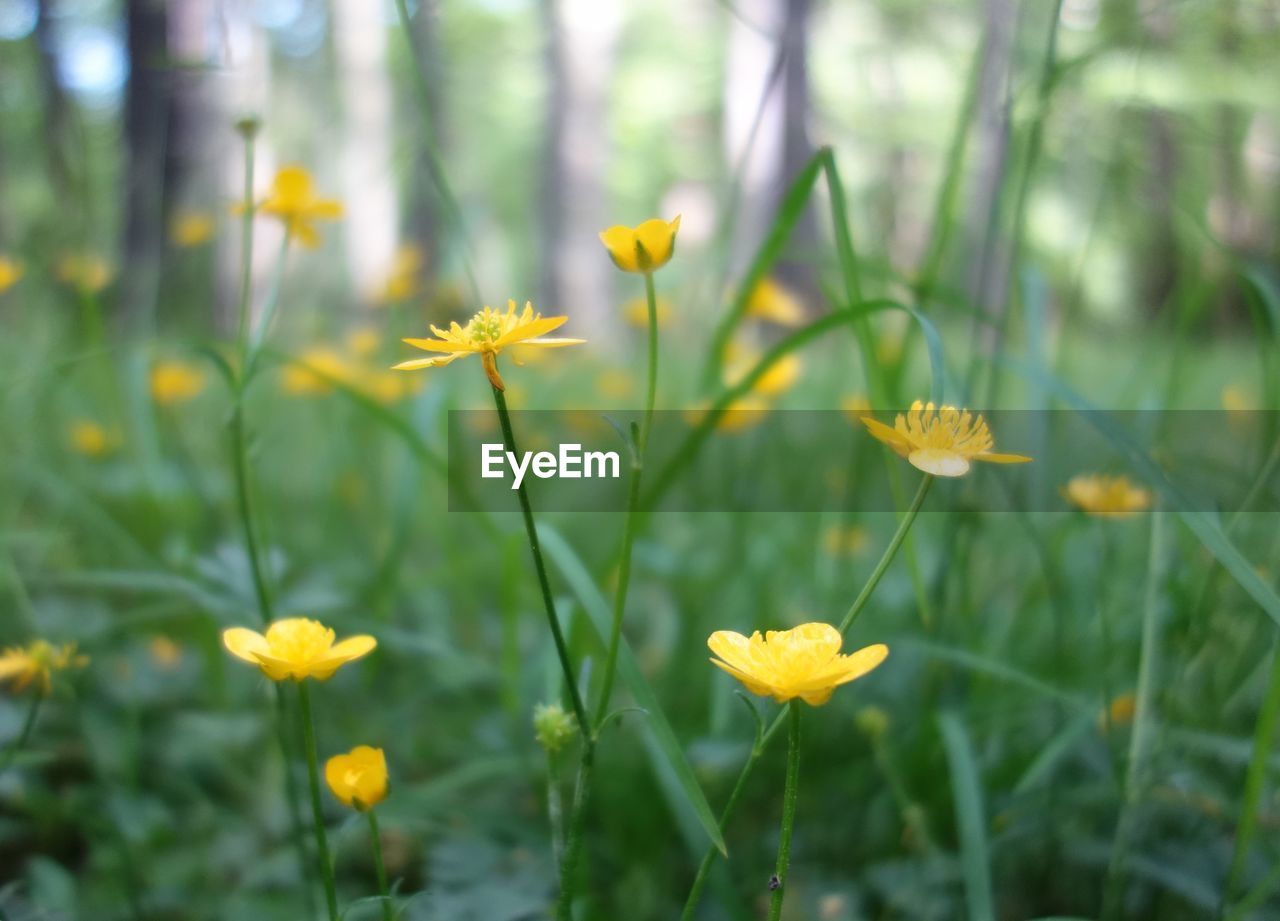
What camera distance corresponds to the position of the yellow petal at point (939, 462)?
1.43 feet

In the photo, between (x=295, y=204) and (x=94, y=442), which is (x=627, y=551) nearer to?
(x=295, y=204)

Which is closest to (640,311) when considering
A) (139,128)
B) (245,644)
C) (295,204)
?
(295,204)

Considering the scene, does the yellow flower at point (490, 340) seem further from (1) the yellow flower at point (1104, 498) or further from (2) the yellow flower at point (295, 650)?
(1) the yellow flower at point (1104, 498)

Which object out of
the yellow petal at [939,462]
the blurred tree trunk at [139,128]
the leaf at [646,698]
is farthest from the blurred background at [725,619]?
the blurred tree trunk at [139,128]

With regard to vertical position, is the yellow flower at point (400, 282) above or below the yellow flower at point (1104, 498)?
above

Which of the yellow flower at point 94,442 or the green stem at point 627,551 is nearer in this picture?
the green stem at point 627,551

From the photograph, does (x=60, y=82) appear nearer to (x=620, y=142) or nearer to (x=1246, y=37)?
(x=1246, y=37)

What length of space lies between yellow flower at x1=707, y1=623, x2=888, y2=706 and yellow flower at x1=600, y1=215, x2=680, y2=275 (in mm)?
217

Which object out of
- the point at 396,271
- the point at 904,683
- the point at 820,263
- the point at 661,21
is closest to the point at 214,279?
the point at 396,271

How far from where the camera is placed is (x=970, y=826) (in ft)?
2.08

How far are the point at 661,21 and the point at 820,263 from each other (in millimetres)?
13931

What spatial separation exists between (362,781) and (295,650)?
8 cm

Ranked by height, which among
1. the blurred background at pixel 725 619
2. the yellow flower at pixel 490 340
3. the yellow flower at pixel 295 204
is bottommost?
the blurred background at pixel 725 619

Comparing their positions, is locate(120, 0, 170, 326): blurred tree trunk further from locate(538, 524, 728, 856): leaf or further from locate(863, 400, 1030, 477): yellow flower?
locate(863, 400, 1030, 477): yellow flower
